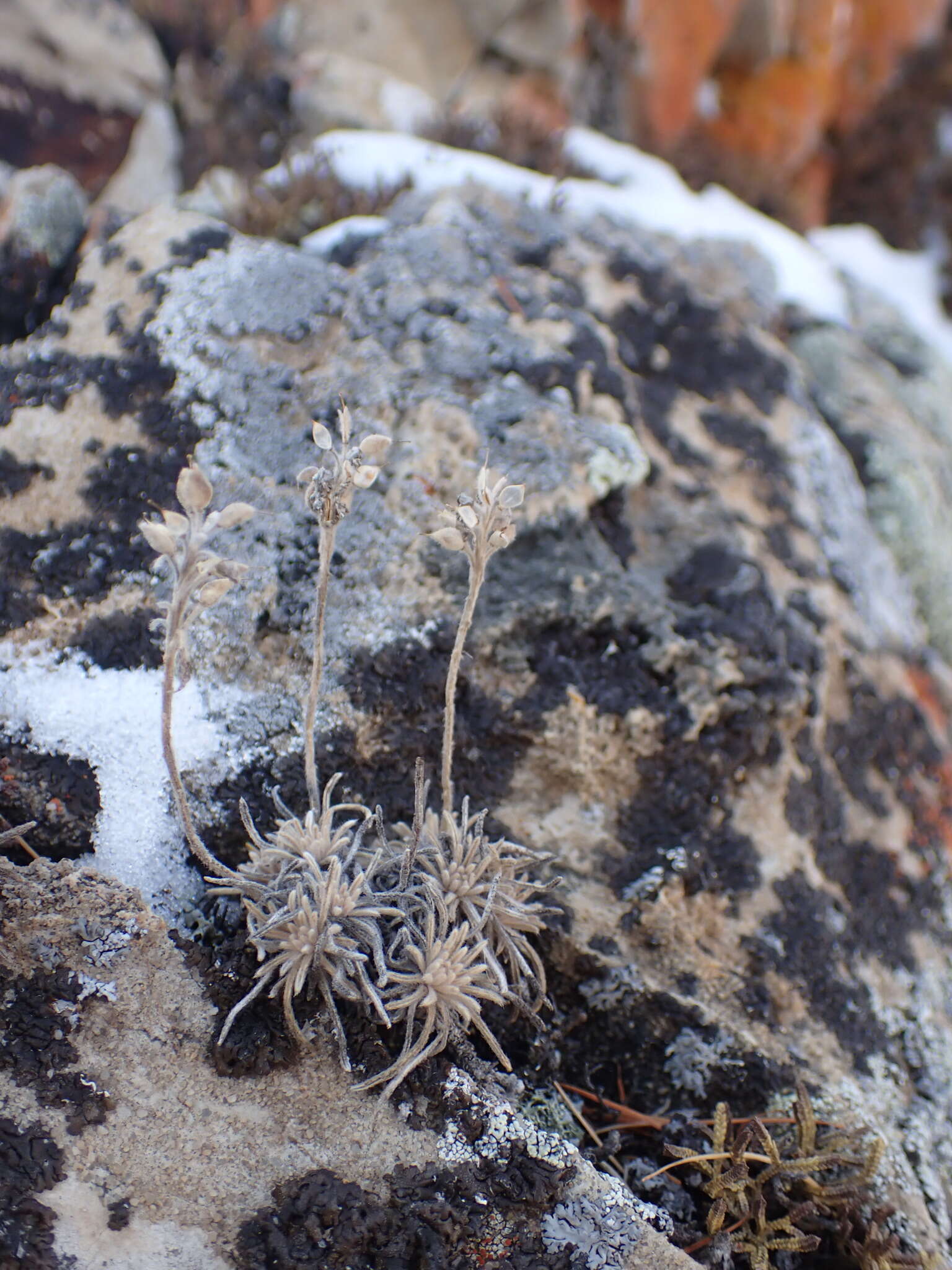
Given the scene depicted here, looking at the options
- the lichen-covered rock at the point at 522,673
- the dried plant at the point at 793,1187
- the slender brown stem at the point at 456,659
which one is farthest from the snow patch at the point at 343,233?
the dried plant at the point at 793,1187

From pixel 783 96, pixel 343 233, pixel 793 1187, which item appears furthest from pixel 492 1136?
pixel 783 96

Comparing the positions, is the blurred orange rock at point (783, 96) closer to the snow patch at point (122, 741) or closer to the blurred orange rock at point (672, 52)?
the blurred orange rock at point (672, 52)

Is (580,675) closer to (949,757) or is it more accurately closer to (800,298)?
(949,757)

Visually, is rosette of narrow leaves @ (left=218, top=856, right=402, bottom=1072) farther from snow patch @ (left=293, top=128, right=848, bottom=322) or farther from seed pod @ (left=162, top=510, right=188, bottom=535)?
snow patch @ (left=293, top=128, right=848, bottom=322)

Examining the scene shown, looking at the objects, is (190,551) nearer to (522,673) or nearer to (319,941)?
(319,941)

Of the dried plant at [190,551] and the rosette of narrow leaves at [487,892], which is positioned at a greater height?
the dried plant at [190,551]

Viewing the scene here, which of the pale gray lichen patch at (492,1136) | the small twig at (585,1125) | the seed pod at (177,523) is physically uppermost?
the seed pod at (177,523)

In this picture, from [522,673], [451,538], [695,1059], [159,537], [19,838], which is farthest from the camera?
[522,673]

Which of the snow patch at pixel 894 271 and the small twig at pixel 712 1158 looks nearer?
the small twig at pixel 712 1158
